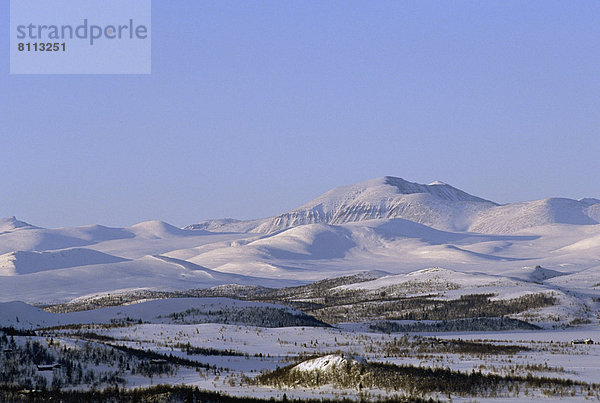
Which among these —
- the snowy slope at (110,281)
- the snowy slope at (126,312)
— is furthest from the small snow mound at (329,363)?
the snowy slope at (110,281)

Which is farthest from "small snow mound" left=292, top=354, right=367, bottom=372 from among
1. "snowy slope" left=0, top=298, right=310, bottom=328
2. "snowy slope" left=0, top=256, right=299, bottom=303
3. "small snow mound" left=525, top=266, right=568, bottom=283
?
"snowy slope" left=0, top=256, right=299, bottom=303

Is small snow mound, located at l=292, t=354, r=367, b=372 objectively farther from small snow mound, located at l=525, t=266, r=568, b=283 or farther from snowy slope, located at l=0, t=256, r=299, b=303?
snowy slope, located at l=0, t=256, r=299, b=303

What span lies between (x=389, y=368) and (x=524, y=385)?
441 centimetres

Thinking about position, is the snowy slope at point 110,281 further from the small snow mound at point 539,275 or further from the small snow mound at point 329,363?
the small snow mound at point 329,363

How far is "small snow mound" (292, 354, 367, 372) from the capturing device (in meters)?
29.3

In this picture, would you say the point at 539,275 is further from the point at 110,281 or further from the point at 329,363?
the point at 329,363

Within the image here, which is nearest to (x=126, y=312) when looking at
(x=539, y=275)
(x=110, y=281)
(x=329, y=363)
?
(x=329, y=363)

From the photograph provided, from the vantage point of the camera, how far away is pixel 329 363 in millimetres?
29562

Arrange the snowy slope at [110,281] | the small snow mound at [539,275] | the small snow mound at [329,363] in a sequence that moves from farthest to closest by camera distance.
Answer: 1. the snowy slope at [110,281]
2. the small snow mound at [539,275]
3. the small snow mound at [329,363]

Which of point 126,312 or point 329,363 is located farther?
point 126,312

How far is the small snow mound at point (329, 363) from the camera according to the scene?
2934 cm

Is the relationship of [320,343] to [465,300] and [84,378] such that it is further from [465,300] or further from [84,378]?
[465,300]

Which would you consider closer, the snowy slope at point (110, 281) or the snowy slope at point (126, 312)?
the snowy slope at point (126, 312)

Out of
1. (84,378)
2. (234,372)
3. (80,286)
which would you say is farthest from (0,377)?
(80,286)
